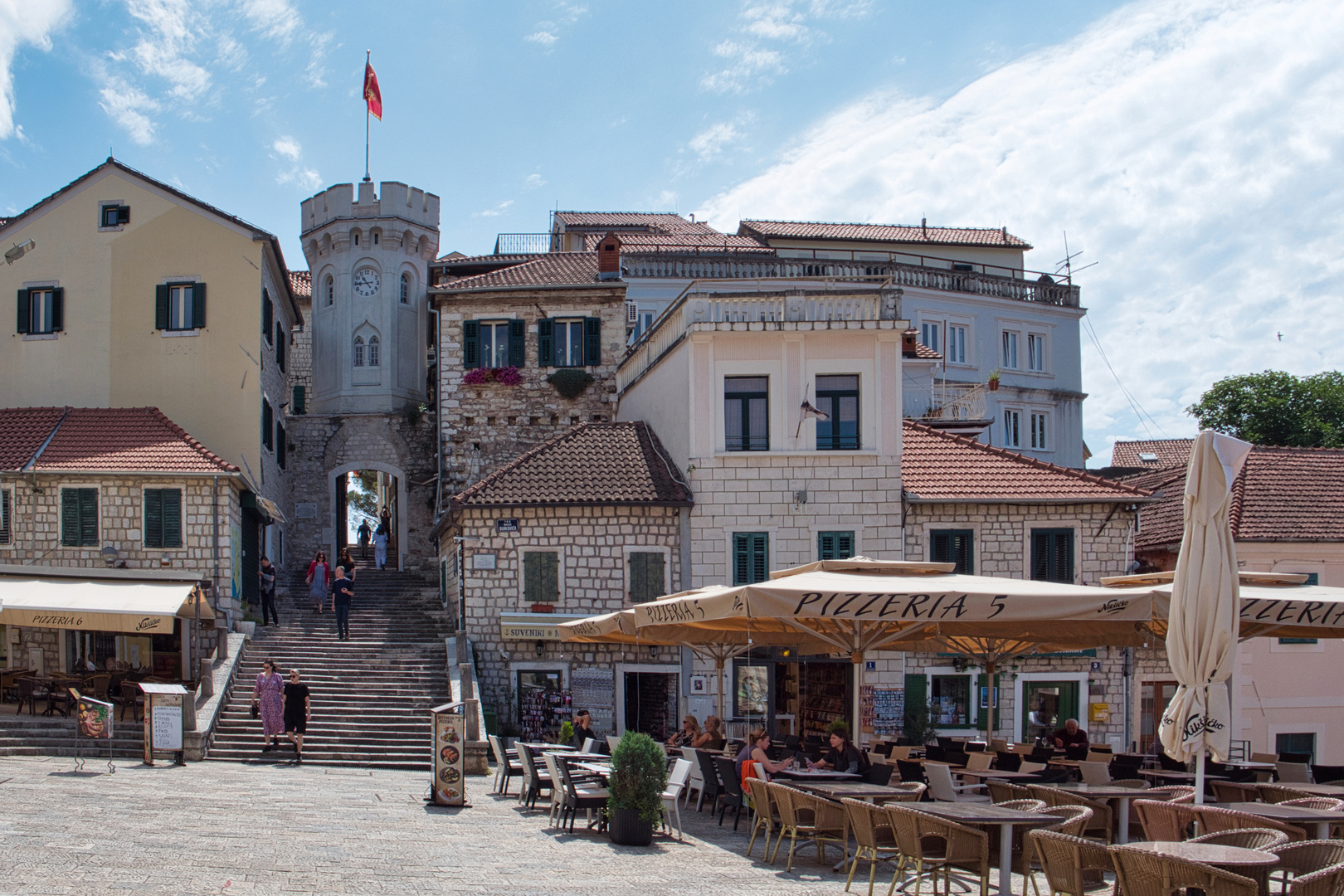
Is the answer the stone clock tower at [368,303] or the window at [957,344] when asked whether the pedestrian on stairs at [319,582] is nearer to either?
the stone clock tower at [368,303]

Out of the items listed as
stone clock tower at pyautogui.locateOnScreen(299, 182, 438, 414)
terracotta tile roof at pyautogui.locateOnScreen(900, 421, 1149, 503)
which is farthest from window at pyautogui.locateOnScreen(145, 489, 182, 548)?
terracotta tile roof at pyautogui.locateOnScreen(900, 421, 1149, 503)

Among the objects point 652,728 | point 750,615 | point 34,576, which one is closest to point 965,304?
point 652,728

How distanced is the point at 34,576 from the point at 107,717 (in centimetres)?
735

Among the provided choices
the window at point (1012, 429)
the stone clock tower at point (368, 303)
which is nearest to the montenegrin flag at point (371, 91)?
the stone clock tower at point (368, 303)

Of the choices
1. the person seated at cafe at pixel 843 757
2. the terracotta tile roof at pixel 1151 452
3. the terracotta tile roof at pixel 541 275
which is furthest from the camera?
the terracotta tile roof at pixel 1151 452

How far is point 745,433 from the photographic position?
A: 25672 millimetres

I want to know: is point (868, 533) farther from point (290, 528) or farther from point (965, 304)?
point (965, 304)

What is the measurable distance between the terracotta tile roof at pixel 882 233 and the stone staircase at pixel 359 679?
22025mm

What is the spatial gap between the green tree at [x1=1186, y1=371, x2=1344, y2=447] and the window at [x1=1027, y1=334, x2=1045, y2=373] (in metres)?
11.5

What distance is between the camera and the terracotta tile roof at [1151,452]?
53094 mm

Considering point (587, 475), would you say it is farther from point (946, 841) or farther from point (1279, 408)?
point (1279, 408)

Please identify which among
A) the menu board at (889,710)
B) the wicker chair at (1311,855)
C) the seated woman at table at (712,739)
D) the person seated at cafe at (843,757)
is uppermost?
the wicker chair at (1311,855)

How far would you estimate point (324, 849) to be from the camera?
1207cm

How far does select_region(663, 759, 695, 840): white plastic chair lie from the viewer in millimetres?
13547
